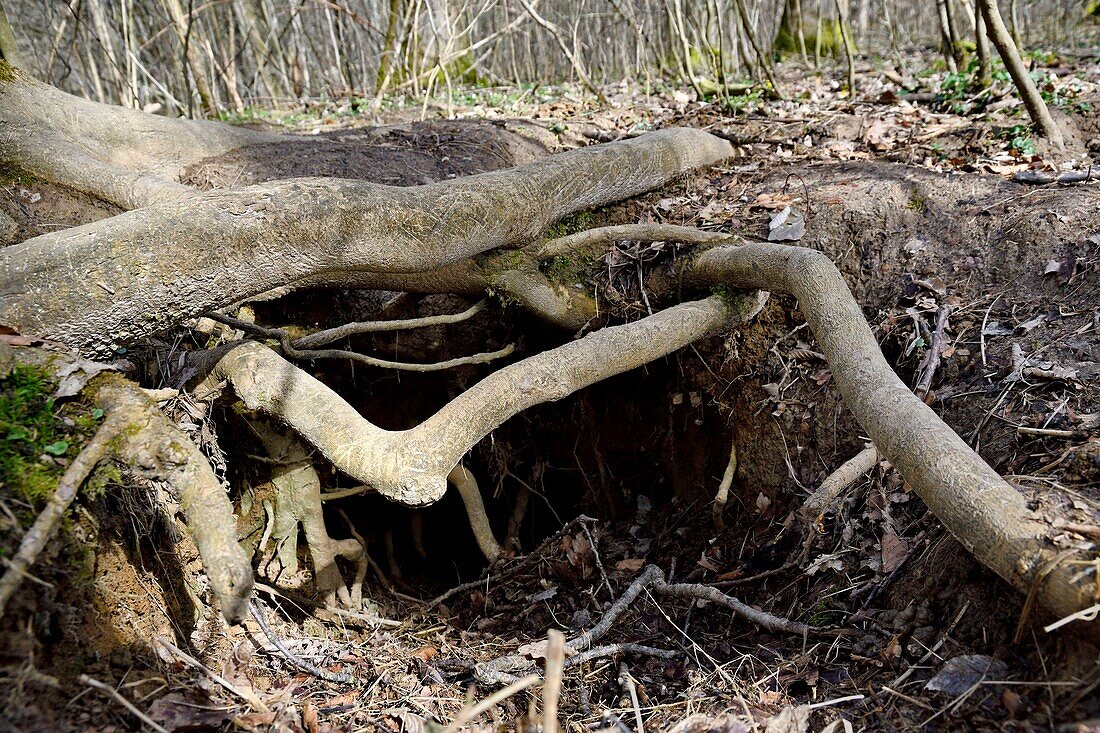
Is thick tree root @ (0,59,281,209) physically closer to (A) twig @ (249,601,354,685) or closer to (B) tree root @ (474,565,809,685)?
(A) twig @ (249,601,354,685)

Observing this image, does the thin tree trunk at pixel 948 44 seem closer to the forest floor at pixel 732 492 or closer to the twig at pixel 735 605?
the forest floor at pixel 732 492

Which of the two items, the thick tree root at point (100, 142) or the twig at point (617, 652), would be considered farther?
the thick tree root at point (100, 142)

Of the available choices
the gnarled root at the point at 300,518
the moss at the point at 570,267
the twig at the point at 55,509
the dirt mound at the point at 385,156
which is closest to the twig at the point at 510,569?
the gnarled root at the point at 300,518

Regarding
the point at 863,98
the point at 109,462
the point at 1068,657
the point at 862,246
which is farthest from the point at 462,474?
the point at 863,98

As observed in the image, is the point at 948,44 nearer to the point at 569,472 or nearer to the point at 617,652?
the point at 569,472

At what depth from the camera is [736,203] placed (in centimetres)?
420

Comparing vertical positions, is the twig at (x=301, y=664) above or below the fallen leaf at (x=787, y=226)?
below

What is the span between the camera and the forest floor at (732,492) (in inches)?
A: 83.7

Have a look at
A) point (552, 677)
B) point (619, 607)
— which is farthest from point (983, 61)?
point (552, 677)

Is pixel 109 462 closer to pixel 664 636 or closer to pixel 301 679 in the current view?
pixel 301 679

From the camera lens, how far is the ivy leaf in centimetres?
205

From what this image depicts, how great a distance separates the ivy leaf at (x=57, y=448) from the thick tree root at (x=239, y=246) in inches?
18.7

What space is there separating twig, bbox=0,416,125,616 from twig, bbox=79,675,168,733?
0.31m

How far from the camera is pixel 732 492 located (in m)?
3.65
